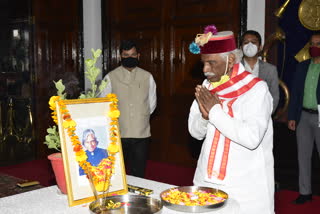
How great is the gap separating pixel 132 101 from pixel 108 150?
2181 mm

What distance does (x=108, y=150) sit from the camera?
159 centimetres

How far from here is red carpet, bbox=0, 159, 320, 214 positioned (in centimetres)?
385

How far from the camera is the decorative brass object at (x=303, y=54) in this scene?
4211 mm

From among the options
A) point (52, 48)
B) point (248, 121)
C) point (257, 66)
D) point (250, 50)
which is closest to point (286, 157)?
point (257, 66)

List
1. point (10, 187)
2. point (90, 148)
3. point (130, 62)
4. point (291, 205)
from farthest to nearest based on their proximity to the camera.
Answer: point (291, 205), point (130, 62), point (10, 187), point (90, 148)

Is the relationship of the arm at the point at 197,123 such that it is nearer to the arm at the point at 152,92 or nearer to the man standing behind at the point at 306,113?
the arm at the point at 152,92

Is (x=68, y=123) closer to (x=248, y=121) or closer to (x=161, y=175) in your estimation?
(x=248, y=121)

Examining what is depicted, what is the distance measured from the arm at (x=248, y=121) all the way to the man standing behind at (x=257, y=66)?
2.02 metres

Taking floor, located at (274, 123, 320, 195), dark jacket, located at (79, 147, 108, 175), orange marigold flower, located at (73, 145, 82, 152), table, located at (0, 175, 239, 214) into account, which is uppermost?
orange marigold flower, located at (73, 145, 82, 152)

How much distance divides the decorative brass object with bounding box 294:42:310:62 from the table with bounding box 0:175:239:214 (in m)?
3.02

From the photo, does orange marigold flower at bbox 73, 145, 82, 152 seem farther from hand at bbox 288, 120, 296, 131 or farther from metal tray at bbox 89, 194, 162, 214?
hand at bbox 288, 120, 296, 131

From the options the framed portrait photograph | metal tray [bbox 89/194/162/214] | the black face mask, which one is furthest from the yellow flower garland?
the black face mask

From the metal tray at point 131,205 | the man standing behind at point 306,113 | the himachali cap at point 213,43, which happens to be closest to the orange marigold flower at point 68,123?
the metal tray at point 131,205

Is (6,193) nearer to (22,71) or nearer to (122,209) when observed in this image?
(122,209)
